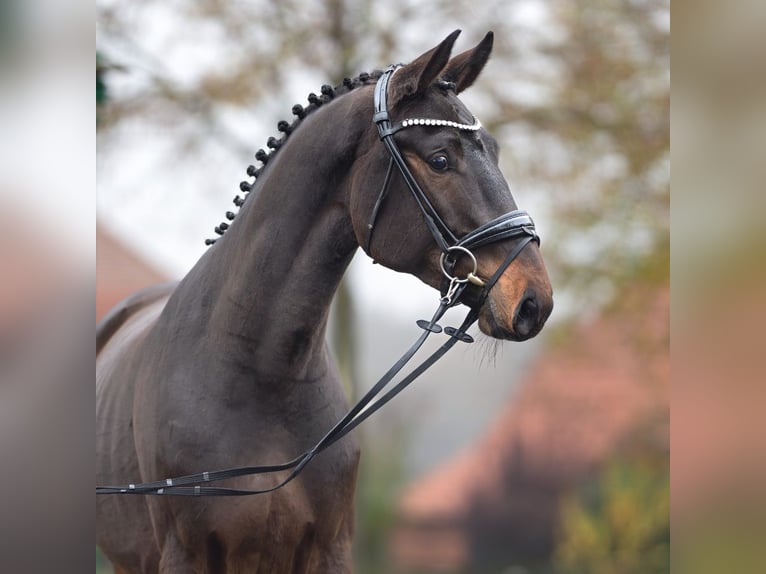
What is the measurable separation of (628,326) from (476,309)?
316 inches

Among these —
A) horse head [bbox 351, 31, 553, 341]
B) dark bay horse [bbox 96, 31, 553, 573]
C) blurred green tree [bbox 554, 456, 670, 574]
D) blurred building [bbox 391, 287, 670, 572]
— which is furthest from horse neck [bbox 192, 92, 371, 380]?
blurred green tree [bbox 554, 456, 670, 574]

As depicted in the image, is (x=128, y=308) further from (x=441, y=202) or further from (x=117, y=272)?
(x=117, y=272)

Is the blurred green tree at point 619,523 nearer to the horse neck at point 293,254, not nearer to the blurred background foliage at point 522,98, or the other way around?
the blurred background foliage at point 522,98

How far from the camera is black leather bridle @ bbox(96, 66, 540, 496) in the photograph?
2760 millimetres

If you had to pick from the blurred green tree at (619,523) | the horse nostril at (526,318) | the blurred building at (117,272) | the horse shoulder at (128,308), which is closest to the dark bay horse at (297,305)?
the horse nostril at (526,318)

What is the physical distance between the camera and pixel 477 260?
2.80 m

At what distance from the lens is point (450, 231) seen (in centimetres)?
283

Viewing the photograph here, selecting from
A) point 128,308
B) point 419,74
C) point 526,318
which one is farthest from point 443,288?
point 128,308

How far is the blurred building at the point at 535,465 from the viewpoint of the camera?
11.3 m

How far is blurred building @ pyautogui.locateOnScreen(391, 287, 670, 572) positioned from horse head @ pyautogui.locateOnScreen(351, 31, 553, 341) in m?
8.36

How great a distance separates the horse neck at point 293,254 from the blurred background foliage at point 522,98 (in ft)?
20.4

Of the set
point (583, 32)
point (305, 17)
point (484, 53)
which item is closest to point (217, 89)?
point (305, 17)

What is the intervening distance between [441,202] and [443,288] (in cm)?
26
